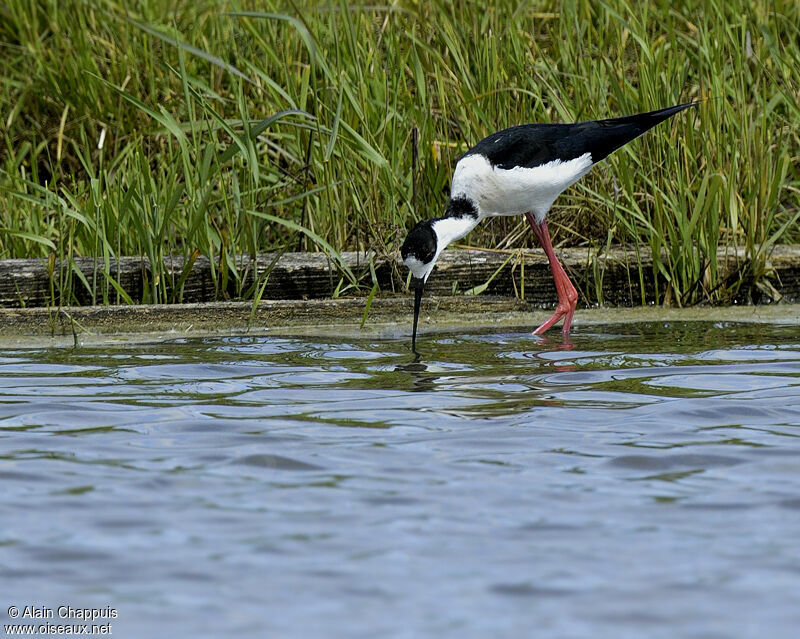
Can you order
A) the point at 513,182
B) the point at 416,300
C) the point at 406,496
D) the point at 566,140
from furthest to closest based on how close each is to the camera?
1. the point at 513,182
2. the point at 566,140
3. the point at 416,300
4. the point at 406,496

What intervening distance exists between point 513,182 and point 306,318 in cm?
111

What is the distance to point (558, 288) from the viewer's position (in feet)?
18.9

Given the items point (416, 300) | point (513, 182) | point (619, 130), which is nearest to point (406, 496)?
point (416, 300)

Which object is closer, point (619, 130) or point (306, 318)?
point (306, 318)

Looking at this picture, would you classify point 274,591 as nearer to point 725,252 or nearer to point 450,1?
point 725,252

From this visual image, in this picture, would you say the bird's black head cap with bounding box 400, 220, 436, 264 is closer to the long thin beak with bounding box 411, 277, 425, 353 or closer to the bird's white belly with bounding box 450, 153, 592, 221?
the long thin beak with bounding box 411, 277, 425, 353

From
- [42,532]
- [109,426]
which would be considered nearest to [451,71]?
[109,426]

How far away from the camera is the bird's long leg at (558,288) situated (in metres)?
5.53

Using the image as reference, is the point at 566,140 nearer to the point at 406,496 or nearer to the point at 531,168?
the point at 531,168

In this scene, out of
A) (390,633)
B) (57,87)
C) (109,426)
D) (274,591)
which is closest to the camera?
(390,633)

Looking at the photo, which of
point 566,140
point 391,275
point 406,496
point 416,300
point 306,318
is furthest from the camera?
point 391,275

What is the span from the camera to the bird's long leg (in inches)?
218

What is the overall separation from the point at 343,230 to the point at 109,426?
8.49ft

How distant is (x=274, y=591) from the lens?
232 centimetres
